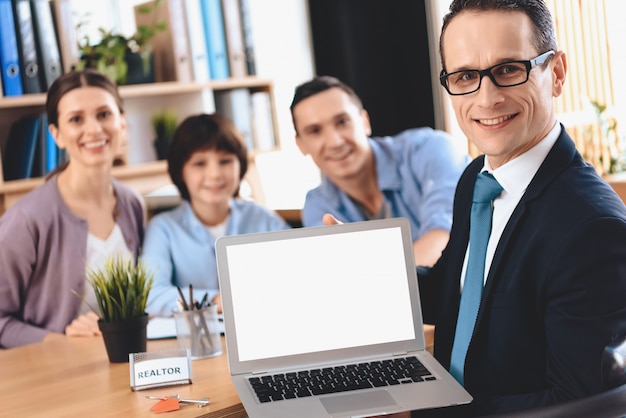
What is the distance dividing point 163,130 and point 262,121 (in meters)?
0.50

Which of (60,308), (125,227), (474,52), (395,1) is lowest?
(60,308)

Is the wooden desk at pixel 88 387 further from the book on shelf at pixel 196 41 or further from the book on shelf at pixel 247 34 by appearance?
the book on shelf at pixel 247 34

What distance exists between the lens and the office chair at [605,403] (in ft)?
3.95

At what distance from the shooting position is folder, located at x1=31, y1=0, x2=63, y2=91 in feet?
11.2

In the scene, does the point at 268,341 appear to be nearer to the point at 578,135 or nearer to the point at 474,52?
the point at 474,52

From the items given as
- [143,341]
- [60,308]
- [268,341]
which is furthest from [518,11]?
[60,308]

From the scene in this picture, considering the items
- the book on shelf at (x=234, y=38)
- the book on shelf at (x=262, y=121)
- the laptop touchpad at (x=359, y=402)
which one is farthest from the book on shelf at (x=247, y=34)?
the laptop touchpad at (x=359, y=402)

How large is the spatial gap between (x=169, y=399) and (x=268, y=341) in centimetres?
21

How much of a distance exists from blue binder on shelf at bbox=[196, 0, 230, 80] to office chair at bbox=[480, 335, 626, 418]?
2.94 metres

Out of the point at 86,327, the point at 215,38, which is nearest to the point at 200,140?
the point at 86,327

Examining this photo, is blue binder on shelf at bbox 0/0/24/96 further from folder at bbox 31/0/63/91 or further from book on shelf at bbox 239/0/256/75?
book on shelf at bbox 239/0/256/75

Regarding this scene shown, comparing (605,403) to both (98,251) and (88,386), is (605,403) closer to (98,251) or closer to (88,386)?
(88,386)

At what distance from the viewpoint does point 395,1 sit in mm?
4344

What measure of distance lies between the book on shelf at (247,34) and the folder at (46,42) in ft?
2.87
